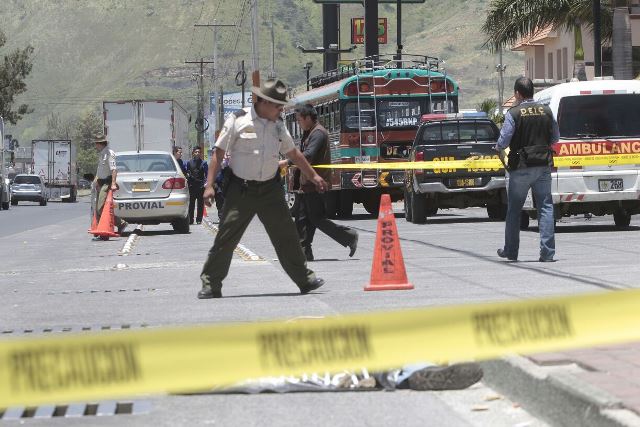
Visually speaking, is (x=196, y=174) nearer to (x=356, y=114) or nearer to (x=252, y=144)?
(x=356, y=114)

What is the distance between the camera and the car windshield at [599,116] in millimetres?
21391

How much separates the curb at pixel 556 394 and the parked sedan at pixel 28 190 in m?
64.8

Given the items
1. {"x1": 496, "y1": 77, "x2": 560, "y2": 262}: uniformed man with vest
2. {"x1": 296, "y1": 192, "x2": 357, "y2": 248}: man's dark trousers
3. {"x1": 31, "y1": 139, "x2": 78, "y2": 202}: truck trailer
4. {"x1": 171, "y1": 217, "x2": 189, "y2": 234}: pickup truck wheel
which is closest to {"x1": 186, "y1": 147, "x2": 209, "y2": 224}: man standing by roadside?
{"x1": 171, "y1": 217, "x2": 189, "y2": 234}: pickup truck wheel

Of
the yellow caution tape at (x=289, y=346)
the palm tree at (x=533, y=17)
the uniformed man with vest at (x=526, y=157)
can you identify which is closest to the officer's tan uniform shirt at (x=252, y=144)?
the uniformed man with vest at (x=526, y=157)

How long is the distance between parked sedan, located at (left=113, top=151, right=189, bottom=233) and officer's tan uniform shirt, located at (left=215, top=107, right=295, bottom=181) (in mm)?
14128

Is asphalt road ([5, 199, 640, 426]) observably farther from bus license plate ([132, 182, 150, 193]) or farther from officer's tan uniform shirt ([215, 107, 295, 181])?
bus license plate ([132, 182, 150, 193])

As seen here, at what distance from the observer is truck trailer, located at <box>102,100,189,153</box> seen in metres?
43.4

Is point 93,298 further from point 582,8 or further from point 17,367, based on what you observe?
point 582,8

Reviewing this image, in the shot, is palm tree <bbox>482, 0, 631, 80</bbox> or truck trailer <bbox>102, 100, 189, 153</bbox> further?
palm tree <bbox>482, 0, 631, 80</bbox>

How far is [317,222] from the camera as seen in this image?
54.6ft

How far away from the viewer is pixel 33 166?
85625 millimetres

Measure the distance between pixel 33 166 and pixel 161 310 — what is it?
75.6 metres

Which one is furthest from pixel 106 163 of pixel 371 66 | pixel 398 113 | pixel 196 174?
pixel 371 66

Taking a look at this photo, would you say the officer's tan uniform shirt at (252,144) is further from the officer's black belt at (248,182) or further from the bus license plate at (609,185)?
the bus license plate at (609,185)
